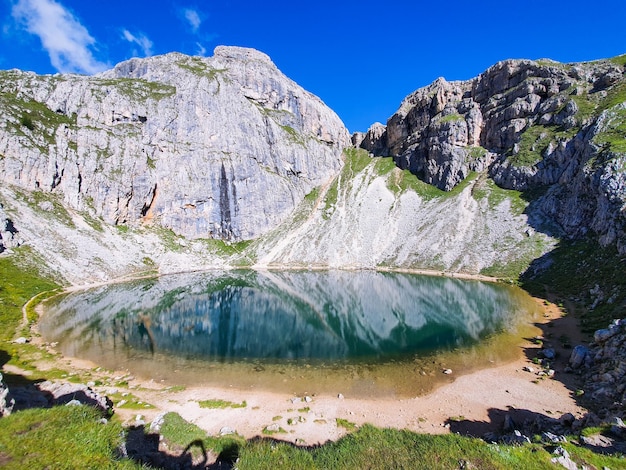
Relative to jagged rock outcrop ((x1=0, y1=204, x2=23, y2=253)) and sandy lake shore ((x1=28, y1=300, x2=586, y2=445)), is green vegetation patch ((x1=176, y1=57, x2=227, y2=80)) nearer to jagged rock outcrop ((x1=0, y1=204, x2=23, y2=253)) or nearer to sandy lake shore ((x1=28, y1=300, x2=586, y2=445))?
jagged rock outcrop ((x1=0, y1=204, x2=23, y2=253))

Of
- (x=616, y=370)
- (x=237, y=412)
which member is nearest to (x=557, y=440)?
(x=616, y=370)

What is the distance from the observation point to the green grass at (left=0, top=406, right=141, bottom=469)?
9.28 metres

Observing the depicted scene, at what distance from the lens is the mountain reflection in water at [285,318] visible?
130 ft

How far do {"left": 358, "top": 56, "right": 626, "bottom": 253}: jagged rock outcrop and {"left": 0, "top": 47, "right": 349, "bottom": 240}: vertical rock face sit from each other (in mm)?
52393

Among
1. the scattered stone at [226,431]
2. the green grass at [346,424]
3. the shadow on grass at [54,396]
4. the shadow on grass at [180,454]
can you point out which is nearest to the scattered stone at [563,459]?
the green grass at [346,424]

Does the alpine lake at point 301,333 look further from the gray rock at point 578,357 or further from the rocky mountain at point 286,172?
the rocky mountain at point 286,172

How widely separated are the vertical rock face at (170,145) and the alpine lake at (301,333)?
56.1m

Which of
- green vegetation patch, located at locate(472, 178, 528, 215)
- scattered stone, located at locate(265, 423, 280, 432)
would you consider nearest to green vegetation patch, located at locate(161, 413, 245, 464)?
scattered stone, located at locate(265, 423, 280, 432)

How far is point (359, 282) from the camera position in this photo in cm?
8550

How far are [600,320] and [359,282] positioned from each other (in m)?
51.2

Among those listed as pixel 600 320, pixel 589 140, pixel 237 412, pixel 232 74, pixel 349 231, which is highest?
pixel 232 74

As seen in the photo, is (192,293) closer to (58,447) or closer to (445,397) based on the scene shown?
(445,397)

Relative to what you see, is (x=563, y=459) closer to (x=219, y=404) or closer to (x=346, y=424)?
(x=346, y=424)

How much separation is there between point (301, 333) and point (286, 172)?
416ft
